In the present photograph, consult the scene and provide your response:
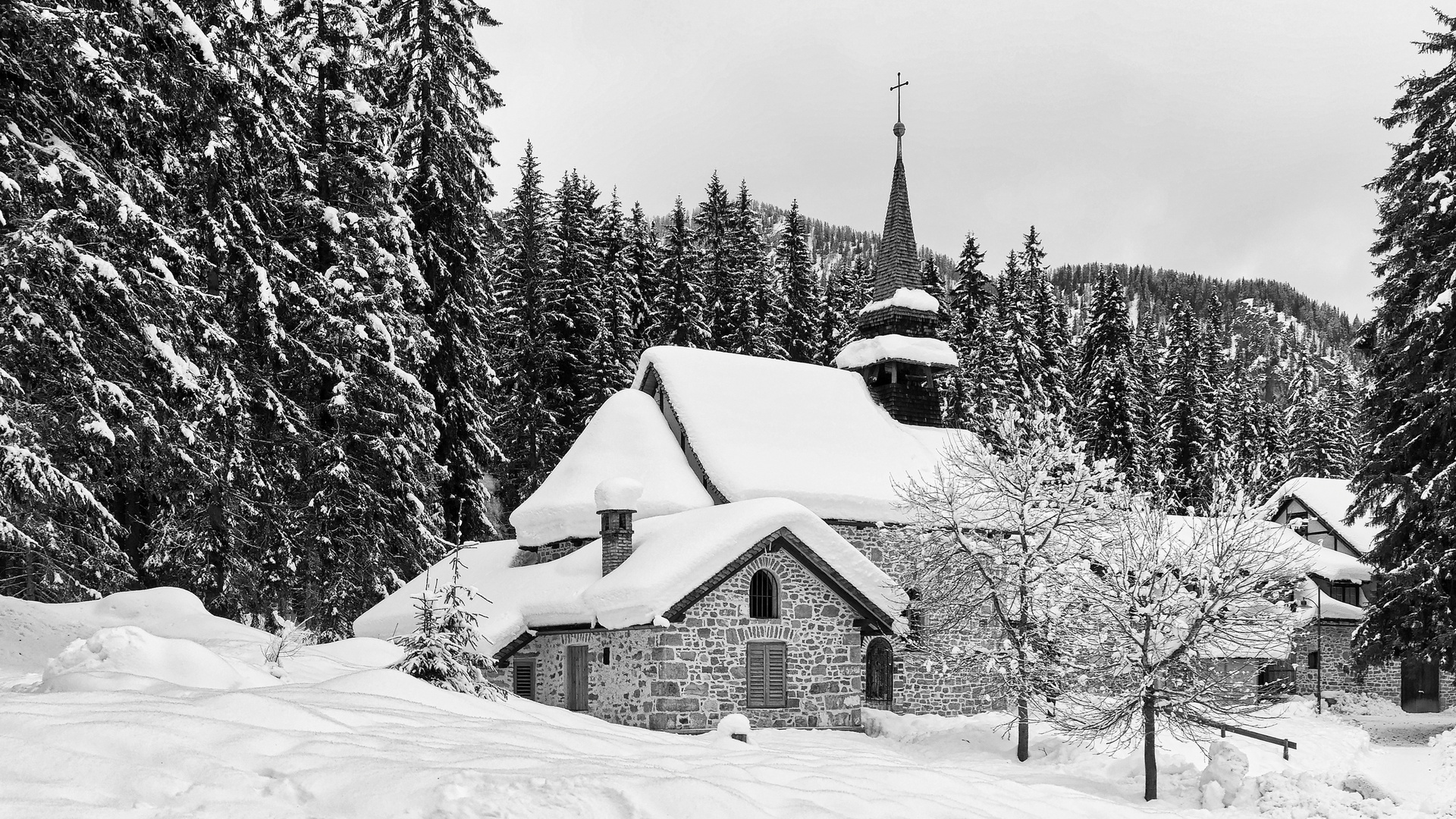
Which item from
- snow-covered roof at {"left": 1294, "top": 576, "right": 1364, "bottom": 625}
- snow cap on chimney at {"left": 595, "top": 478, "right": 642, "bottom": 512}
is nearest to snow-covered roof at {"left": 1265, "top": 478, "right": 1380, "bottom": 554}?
snow-covered roof at {"left": 1294, "top": 576, "right": 1364, "bottom": 625}

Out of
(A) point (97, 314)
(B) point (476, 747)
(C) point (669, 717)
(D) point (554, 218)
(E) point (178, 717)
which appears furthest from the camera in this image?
(D) point (554, 218)

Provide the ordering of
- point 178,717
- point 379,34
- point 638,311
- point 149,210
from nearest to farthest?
point 178,717 < point 149,210 < point 379,34 < point 638,311

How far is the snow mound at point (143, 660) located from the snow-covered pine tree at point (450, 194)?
60.6 ft

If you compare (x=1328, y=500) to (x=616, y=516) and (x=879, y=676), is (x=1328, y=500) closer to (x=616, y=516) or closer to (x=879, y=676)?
(x=879, y=676)

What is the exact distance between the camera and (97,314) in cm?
1458

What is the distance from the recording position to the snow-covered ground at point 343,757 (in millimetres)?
6238

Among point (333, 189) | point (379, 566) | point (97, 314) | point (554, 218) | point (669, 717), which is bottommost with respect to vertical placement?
point (669, 717)

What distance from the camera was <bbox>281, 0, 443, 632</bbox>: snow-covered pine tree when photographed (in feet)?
79.5

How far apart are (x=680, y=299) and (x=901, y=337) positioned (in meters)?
14.8

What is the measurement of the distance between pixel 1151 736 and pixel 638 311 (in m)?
34.0

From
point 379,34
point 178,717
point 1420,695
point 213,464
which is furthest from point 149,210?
point 1420,695

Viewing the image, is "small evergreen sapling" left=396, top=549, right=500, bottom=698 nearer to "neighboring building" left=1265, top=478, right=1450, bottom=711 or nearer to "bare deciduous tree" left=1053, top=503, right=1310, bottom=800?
"bare deciduous tree" left=1053, top=503, right=1310, bottom=800

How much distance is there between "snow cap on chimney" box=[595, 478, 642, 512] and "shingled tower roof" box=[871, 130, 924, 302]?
45.5 feet

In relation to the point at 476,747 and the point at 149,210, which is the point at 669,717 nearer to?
the point at 149,210
